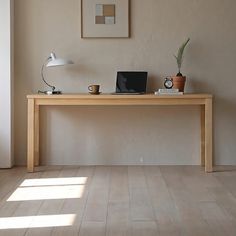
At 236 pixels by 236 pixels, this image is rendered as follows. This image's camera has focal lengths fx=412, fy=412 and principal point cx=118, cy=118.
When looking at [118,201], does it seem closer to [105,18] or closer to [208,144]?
[208,144]

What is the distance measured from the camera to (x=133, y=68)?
13.8 ft

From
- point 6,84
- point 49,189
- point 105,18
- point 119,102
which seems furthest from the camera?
point 105,18

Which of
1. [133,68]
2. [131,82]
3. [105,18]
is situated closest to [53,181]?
[131,82]

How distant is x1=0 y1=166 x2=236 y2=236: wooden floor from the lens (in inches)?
91.5

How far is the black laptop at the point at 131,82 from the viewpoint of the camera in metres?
4.07

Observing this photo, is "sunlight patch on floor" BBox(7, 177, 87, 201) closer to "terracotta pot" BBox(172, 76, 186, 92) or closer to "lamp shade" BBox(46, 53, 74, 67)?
"lamp shade" BBox(46, 53, 74, 67)

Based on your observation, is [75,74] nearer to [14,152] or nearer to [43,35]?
[43,35]

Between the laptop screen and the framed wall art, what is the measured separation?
0.40 m

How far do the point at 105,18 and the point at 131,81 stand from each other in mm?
692

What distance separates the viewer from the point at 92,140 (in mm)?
4250

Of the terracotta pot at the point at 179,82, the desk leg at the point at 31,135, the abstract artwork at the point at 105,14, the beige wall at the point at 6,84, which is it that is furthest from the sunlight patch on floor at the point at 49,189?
the abstract artwork at the point at 105,14

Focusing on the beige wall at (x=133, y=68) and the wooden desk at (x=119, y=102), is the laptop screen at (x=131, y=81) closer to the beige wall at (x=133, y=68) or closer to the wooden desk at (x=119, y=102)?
the beige wall at (x=133, y=68)

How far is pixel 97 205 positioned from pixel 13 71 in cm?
196

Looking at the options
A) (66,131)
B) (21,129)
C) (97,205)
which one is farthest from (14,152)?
(97,205)
